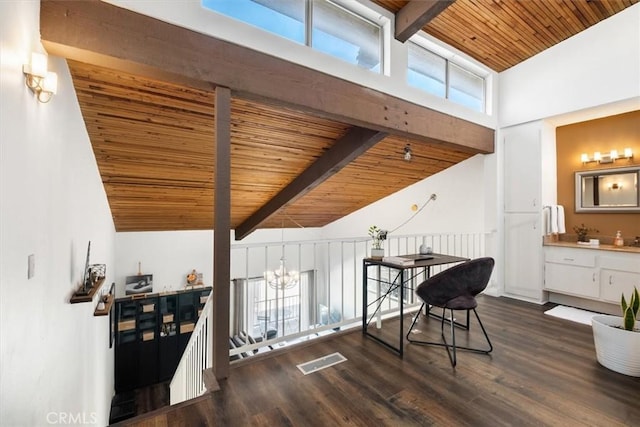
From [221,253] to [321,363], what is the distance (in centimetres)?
126

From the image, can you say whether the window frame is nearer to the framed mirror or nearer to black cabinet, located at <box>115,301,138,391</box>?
the framed mirror

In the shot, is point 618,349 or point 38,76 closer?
point 38,76

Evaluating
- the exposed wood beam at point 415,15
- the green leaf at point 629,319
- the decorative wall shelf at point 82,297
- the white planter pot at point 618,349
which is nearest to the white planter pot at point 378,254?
the white planter pot at point 618,349

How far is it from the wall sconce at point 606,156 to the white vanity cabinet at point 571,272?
1305mm

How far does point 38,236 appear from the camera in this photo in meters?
1.60

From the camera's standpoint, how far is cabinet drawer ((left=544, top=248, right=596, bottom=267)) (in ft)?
12.3

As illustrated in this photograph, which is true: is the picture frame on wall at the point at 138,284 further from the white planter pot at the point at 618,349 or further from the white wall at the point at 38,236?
the white planter pot at the point at 618,349

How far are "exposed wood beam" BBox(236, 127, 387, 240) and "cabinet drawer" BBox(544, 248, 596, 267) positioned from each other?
2.98 metres

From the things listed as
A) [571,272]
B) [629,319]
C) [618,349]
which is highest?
[571,272]

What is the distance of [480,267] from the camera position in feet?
8.35

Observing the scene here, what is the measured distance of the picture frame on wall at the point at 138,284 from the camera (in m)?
5.80

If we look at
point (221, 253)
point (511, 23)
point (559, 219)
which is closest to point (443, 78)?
point (511, 23)

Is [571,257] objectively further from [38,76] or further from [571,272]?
[38,76]

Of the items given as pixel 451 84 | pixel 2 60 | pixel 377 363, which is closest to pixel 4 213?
pixel 2 60
